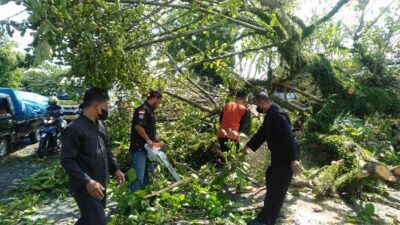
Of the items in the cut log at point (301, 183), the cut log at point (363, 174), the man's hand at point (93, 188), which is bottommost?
the cut log at point (301, 183)

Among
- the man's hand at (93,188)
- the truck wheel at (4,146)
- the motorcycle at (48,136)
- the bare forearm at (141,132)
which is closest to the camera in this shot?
the man's hand at (93,188)

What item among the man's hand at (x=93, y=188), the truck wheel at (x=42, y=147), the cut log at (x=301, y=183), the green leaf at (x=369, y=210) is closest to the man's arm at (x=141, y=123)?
the man's hand at (x=93, y=188)

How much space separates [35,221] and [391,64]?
893cm

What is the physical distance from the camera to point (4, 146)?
10.4 metres

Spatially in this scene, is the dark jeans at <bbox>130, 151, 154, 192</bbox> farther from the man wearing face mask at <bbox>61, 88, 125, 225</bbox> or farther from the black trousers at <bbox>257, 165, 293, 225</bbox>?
the black trousers at <bbox>257, 165, 293, 225</bbox>

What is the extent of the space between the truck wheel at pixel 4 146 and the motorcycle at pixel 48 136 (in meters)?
0.89

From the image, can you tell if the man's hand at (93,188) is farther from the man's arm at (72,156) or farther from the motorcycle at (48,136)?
the motorcycle at (48,136)

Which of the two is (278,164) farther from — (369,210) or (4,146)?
(4,146)

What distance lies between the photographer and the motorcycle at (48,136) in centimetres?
1051

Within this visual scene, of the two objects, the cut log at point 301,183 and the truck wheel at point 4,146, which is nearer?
the cut log at point 301,183

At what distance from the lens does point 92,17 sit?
476cm

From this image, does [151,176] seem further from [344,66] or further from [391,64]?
[391,64]

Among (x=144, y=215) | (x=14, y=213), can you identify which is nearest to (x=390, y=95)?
(x=144, y=215)

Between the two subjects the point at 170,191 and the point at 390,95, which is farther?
the point at 390,95
